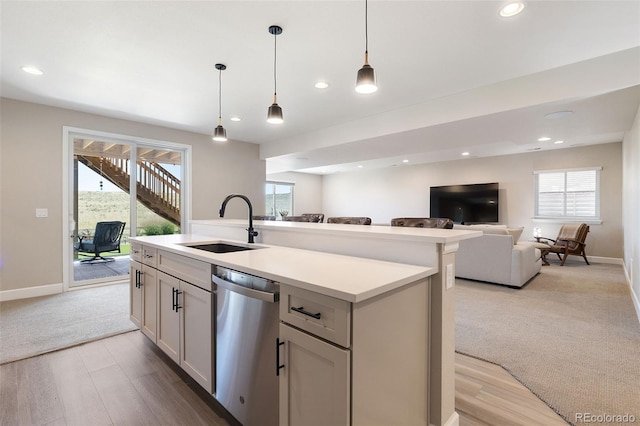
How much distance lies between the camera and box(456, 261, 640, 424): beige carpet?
1.93 m

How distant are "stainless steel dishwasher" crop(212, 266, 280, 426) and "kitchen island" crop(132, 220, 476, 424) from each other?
7 centimetres

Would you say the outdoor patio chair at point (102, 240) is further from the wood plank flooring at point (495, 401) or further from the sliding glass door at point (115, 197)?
the wood plank flooring at point (495, 401)

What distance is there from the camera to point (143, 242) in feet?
8.35

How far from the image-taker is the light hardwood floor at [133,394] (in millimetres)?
1738

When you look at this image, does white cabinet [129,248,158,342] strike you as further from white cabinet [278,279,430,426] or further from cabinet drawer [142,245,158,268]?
white cabinet [278,279,430,426]

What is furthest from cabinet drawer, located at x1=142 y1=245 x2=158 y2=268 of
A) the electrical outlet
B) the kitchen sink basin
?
the electrical outlet

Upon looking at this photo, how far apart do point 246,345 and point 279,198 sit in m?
9.24

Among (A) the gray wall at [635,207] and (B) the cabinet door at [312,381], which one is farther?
(A) the gray wall at [635,207]

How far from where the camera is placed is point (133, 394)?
6.42 feet

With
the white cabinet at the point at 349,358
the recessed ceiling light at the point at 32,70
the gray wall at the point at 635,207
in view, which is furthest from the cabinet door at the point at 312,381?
the gray wall at the point at 635,207

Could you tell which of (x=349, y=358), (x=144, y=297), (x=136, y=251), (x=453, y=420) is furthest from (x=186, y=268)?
(x=453, y=420)

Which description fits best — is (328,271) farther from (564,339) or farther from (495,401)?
(564,339)

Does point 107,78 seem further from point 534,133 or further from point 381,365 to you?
point 534,133

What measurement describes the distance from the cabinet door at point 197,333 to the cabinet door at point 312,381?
25.6 inches
